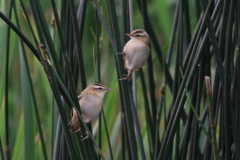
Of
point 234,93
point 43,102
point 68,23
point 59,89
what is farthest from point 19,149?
point 234,93

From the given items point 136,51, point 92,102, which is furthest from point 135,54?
point 92,102

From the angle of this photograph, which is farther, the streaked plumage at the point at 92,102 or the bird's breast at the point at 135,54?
the bird's breast at the point at 135,54

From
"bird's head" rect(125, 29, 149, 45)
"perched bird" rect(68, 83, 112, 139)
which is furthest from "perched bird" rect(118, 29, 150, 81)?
"perched bird" rect(68, 83, 112, 139)

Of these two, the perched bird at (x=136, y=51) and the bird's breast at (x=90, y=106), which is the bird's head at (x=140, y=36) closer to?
the perched bird at (x=136, y=51)

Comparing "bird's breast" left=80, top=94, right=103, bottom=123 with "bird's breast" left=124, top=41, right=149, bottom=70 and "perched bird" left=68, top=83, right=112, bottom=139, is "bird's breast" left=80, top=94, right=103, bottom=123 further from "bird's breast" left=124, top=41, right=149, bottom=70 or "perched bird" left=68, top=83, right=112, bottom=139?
"bird's breast" left=124, top=41, right=149, bottom=70

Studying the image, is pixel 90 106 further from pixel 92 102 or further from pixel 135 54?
pixel 135 54

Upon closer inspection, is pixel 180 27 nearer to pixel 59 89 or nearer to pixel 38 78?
pixel 59 89

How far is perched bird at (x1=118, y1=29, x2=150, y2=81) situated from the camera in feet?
6.87

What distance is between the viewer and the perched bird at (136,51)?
2094 millimetres

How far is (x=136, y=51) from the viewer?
2176 millimetres

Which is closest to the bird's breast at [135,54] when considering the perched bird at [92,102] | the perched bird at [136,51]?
the perched bird at [136,51]

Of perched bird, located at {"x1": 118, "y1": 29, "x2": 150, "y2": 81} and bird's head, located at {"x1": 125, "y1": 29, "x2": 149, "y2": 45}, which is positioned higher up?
bird's head, located at {"x1": 125, "y1": 29, "x2": 149, "y2": 45}

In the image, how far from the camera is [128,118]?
144cm

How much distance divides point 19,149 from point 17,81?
134 cm
